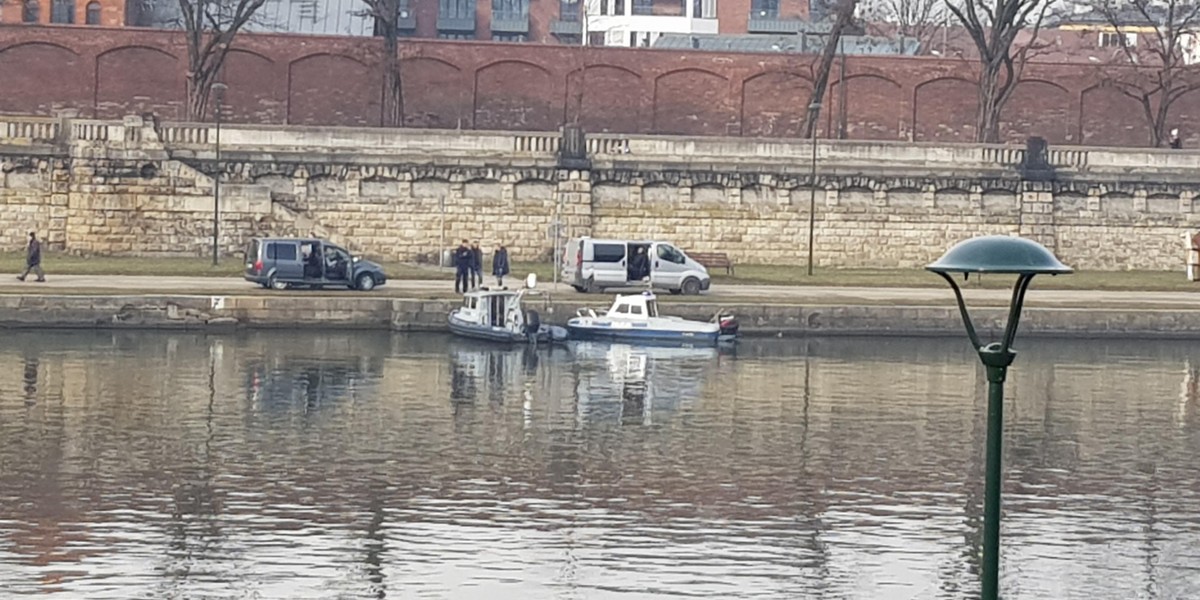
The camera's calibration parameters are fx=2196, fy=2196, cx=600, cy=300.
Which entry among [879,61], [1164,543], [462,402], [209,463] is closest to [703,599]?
[1164,543]

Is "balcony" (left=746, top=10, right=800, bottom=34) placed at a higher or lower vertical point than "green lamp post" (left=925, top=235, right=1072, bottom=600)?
higher

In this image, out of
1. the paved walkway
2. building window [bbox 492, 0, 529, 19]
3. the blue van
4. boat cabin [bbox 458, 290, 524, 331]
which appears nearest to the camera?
boat cabin [bbox 458, 290, 524, 331]

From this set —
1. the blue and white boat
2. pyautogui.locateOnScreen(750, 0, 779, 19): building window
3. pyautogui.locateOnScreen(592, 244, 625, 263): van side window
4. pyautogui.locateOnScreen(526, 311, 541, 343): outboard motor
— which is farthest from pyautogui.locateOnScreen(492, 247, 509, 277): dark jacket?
pyautogui.locateOnScreen(750, 0, 779, 19): building window

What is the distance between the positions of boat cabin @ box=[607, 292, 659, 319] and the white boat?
1.41m

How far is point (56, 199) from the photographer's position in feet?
198

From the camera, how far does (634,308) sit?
49125 mm

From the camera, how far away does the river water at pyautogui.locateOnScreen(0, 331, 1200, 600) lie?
76.7ft

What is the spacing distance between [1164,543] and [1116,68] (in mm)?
55001

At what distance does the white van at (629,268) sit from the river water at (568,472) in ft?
23.4

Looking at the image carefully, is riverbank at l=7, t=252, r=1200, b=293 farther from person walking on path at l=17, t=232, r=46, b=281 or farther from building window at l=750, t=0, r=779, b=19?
building window at l=750, t=0, r=779, b=19

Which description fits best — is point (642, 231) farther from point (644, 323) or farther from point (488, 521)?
point (488, 521)

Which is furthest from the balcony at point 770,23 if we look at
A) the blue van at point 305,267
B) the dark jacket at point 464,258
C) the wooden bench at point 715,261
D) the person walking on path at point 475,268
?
the blue van at point 305,267

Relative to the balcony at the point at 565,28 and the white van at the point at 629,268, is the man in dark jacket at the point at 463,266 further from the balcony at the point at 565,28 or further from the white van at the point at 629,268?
the balcony at the point at 565,28

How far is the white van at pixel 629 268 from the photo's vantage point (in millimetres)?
54812
